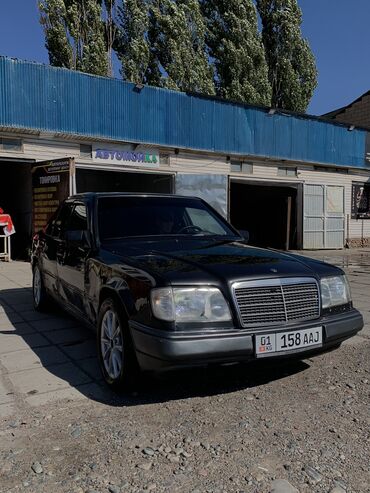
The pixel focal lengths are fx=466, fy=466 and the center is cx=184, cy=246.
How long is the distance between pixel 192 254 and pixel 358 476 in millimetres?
1916

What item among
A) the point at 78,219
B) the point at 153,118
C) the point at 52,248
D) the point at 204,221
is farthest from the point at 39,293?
the point at 153,118

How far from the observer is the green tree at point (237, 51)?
26.2 m

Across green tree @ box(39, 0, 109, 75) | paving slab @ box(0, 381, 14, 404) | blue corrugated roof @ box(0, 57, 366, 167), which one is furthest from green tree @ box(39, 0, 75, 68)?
paving slab @ box(0, 381, 14, 404)

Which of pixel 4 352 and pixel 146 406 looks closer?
pixel 146 406

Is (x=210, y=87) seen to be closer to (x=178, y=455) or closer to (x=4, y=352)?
(x=4, y=352)

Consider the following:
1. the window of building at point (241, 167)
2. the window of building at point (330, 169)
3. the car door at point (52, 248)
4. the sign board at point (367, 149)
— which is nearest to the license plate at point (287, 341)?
the car door at point (52, 248)

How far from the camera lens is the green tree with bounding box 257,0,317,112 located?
2780 centimetres

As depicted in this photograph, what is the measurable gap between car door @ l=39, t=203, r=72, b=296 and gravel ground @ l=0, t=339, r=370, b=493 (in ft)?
7.83

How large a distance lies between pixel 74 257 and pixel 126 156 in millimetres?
10014

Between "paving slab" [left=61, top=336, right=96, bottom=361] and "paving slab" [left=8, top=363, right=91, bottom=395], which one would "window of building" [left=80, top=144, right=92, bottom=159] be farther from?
"paving slab" [left=8, top=363, right=91, bottom=395]

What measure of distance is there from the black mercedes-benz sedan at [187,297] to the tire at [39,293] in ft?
5.70

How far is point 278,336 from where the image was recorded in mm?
3174

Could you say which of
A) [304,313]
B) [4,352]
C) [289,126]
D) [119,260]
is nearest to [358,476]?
[304,313]

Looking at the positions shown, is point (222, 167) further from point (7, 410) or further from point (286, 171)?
point (7, 410)
